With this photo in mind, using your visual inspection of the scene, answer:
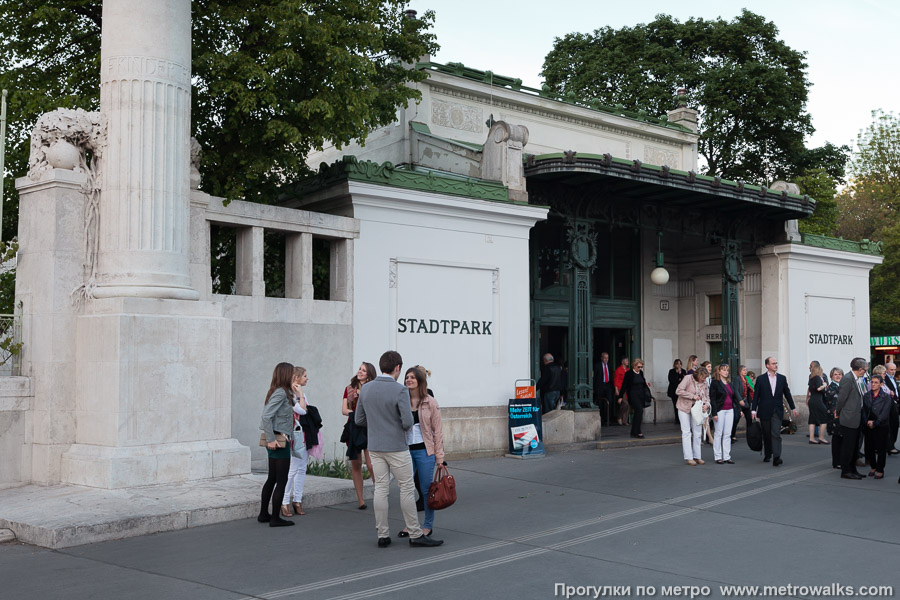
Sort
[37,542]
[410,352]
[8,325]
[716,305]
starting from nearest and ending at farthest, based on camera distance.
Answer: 1. [37,542]
2. [8,325]
3. [410,352]
4. [716,305]

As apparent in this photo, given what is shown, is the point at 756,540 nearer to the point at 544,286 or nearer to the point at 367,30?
the point at 367,30

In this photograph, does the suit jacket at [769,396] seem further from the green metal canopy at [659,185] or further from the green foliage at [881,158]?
the green foliage at [881,158]

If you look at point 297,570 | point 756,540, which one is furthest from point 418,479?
point 756,540

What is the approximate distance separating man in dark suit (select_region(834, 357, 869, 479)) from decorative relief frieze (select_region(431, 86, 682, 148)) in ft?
35.1

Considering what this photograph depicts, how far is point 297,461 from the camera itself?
9672 mm

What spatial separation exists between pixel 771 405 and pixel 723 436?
3.27 feet

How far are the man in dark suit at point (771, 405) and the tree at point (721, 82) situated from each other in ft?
71.6

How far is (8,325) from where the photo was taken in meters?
10.8

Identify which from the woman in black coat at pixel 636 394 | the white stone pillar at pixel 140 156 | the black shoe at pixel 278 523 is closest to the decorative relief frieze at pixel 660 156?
the woman in black coat at pixel 636 394

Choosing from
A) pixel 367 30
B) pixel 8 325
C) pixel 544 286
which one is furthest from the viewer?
pixel 544 286

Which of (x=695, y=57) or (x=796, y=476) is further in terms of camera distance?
(x=695, y=57)

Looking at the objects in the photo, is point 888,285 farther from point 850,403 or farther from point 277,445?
point 277,445

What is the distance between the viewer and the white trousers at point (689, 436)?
586 inches

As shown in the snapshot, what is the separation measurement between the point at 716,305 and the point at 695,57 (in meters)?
16.8
